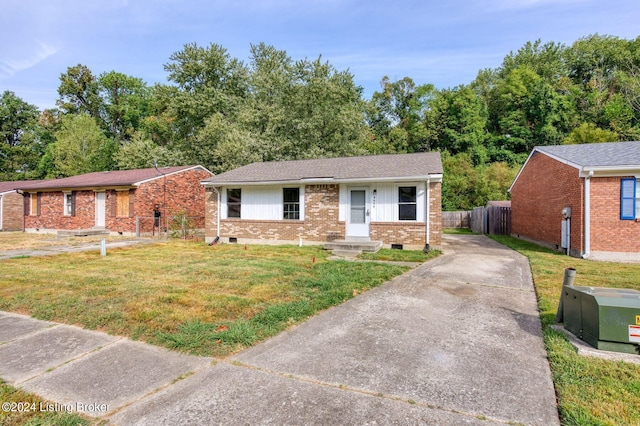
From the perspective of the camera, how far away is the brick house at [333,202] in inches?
456

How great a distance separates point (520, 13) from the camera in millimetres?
14688

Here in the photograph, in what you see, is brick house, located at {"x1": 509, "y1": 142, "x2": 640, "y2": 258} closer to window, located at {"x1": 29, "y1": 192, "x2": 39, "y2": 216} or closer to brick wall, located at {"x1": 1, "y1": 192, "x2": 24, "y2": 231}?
window, located at {"x1": 29, "y1": 192, "x2": 39, "y2": 216}

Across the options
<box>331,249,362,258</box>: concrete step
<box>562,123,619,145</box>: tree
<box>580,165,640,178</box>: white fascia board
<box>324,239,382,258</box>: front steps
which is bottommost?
<box>331,249,362,258</box>: concrete step

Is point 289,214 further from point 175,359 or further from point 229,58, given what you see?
point 229,58

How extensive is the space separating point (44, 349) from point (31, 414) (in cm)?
154

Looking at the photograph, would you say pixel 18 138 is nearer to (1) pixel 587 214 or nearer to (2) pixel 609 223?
(1) pixel 587 214

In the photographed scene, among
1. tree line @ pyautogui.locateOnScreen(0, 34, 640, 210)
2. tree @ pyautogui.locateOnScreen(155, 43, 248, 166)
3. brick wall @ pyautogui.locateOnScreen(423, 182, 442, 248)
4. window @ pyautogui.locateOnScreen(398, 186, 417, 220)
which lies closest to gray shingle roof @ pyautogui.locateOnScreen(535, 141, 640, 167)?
brick wall @ pyautogui.locateOnScreen(423, 182, 442, 248)

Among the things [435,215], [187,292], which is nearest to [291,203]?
[435,215]

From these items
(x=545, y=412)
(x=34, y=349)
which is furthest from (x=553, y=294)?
(x=34, y=349)

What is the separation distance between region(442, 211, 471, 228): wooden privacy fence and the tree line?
215cm

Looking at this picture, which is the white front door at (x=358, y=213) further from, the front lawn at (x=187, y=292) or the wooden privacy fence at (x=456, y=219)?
the wooden privacy fence at (x=456, y=219)

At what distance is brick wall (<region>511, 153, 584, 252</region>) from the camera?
10.9 meters

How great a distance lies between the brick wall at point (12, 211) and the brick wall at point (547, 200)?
32.2 metres

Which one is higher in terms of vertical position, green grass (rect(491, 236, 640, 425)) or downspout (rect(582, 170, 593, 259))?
downspout (rect(582, 170, 593, 259))
